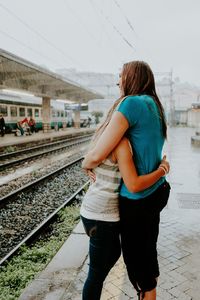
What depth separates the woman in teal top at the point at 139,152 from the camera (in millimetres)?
1696

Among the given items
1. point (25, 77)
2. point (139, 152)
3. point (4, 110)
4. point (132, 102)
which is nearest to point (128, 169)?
point (139, 152)

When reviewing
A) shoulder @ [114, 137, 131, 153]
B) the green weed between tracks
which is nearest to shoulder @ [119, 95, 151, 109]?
shoulder @ [114, 137, 131, 153]

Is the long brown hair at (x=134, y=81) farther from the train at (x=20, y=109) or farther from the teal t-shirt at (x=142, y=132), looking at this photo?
the train at (x=20, y=109)

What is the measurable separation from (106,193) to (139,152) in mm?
285

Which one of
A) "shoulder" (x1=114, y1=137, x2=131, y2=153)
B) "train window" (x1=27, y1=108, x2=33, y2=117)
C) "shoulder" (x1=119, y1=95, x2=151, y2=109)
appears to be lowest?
"shoulder" (x1=114, y1=137, x2=131, y2=153)

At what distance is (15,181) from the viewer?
33.5 ft

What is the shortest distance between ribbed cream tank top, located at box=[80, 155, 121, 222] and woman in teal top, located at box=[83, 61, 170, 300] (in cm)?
4

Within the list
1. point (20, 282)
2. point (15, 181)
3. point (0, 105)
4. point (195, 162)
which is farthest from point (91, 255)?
point (0, 105)

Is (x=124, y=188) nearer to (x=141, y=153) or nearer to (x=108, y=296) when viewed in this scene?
(x=141, y=153)

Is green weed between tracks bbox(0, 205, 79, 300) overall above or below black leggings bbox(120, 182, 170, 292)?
below

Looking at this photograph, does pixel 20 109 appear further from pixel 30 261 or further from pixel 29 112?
pixel 30 261

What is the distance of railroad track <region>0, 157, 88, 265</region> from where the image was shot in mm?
5371

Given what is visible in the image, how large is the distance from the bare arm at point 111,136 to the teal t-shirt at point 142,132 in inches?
1.3

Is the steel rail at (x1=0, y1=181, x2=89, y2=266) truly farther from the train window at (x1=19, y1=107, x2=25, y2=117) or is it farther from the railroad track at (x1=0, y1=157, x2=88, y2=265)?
the train window at (x1=19, y1=107, x2=25, y2=117)
